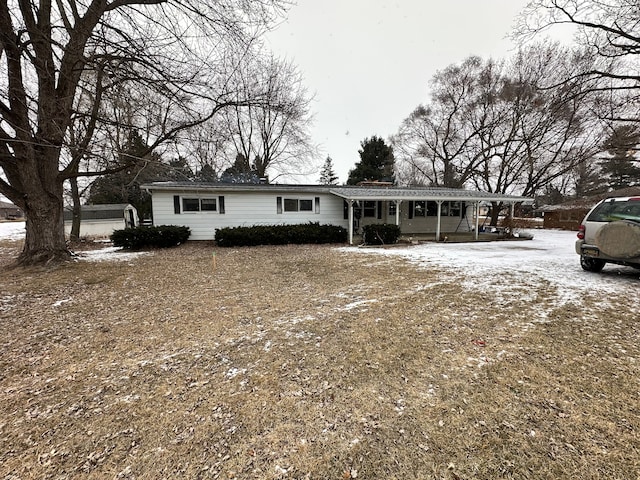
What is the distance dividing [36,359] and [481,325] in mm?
5193

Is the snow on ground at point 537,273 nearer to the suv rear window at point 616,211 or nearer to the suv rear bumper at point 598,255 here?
the suv rear bumper at point 598,255

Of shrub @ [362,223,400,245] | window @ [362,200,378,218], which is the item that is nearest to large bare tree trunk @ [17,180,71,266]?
shrub @ [362,223,400,245]

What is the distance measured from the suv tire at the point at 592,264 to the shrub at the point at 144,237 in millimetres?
12841

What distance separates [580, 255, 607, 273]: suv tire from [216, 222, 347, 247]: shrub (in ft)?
25.9

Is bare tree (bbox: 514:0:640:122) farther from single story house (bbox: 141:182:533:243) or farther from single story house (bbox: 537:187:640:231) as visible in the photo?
single story house (bbox: 537:187:640:231)

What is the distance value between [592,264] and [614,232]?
1.73m

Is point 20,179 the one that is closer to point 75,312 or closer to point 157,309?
point 75,312

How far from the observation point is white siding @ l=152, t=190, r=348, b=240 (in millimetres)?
12242

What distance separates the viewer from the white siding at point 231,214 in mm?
12242

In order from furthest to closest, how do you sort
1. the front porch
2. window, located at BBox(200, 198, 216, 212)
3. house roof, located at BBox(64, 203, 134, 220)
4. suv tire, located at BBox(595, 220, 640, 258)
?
house roof, located at BBox(64, 203, 134, 220) → the front porch → window, located at BBox(200, 198, 216, 212) → suv tire, located at BBox(595, 220, 640, 258)

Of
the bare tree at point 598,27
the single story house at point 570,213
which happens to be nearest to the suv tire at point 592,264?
the bare tree at point 598,27

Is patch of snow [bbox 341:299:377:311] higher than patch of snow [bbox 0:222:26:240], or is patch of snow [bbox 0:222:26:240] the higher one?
patch of snow [bbox 0:222:26:240]

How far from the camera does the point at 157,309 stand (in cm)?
448

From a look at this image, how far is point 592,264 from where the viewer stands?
21.0 ft
